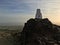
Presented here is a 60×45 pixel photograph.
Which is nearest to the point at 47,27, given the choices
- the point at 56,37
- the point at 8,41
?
the point at 56,37

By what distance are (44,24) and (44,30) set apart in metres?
1.58

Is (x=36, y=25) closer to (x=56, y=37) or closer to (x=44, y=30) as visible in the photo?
(x=44, y=30)

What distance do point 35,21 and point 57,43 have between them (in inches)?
346

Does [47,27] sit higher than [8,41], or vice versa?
[47,27]

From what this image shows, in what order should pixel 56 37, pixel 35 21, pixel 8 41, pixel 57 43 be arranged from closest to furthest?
pixel 57 43 → pixel 56 37 → pixel 35 21 → pixel 8 41

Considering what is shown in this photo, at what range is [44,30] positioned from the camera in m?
36.7

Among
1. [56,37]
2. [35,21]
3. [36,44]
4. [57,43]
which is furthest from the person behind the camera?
[35,21]

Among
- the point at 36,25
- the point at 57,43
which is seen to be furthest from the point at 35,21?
the point at 57,43

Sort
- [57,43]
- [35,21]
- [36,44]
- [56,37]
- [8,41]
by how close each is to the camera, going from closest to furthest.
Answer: [36,44], [57,43], [56,37], [35,21], [8,41]

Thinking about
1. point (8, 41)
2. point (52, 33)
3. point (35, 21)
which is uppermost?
point (35, 21)

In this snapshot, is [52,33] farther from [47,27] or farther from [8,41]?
[8,41]

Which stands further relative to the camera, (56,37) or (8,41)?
(8,41)

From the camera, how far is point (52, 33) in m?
36.7

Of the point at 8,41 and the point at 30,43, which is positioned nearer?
the point at 30,43
